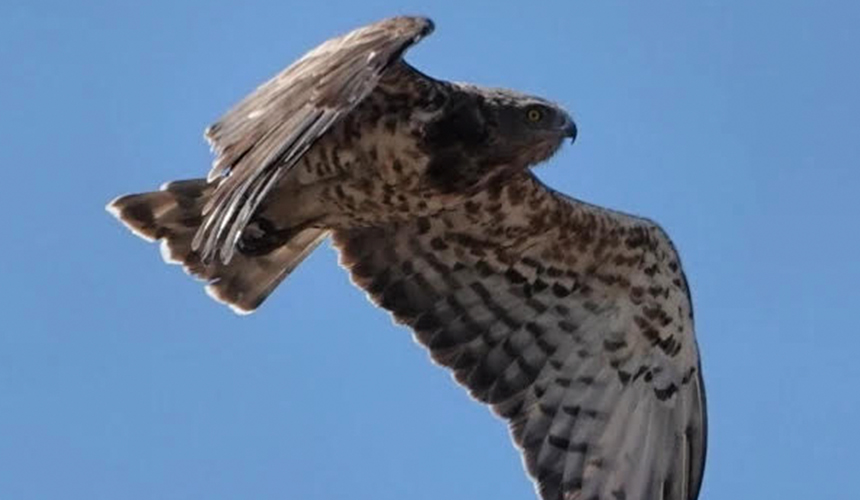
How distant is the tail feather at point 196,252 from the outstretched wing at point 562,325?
1.13 ft

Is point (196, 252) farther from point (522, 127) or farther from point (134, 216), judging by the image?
point (522, 127)

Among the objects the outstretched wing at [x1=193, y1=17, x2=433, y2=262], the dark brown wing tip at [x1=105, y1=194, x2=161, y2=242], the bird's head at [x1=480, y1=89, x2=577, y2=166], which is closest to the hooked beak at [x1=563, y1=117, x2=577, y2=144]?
the bird's head at [x1=480, y1=89, x2=577, y2=166]

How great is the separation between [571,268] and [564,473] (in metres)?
1.22

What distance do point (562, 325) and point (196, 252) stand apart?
2.13 metres

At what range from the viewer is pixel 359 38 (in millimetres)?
14758

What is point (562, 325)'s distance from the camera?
16688 millimetres

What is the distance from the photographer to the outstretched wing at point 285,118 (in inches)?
549

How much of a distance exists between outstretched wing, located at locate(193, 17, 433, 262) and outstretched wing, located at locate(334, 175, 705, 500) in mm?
1803

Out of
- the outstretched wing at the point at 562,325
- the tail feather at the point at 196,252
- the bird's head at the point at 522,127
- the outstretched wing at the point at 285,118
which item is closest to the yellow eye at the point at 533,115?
the bird's head at the point at 522,127

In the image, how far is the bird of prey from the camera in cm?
1545

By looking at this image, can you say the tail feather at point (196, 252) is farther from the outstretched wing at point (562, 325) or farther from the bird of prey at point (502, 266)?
the outstretched wing at point (562, 325)

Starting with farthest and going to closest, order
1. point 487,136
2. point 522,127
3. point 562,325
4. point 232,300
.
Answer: point 562,325, point 232,300, point 522,127, point 487,136

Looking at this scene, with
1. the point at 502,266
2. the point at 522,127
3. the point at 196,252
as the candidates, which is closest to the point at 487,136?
the point at 522,127

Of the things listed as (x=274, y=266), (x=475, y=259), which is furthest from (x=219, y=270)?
(x=475, y=259)
